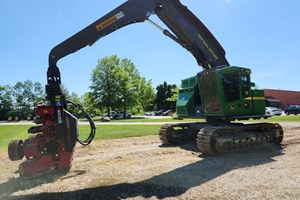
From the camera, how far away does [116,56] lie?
6388 centimetres

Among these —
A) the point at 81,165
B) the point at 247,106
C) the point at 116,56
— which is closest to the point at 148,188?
the point at 81,165

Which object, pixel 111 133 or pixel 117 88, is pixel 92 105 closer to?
pixel 117 88

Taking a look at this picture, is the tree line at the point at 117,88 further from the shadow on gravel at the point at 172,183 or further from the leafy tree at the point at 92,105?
the shadow on gravel at the point at 172,183

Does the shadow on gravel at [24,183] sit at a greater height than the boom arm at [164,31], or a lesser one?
lesser

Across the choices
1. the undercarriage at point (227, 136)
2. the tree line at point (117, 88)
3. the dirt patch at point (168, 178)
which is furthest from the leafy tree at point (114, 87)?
the dirt patch at point (168, 178)

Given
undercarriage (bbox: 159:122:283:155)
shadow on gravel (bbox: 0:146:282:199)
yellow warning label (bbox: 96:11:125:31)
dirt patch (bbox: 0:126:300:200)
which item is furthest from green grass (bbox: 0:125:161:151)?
shadow on gravel (bbox: 0:146:282:199)

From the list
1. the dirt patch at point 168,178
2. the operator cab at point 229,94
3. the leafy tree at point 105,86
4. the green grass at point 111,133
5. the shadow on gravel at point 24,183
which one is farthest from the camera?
the leafy tree at point 105,86

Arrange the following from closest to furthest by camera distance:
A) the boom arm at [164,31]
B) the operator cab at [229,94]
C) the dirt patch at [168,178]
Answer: the dirt patch at [168,178] < the boom arm at [164,31] < the operator cab at [229,94]

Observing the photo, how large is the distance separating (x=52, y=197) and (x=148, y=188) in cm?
205

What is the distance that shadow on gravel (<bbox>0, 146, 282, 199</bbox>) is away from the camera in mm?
6211

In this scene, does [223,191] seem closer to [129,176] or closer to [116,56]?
[129,176]

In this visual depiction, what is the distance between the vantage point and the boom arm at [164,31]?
340 inches

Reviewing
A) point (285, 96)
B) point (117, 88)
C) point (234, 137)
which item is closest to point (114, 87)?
point (117, 88)

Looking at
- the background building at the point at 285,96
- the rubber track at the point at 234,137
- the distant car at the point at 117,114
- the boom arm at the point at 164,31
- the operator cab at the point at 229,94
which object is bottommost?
the rubber track at the point at 234,137
